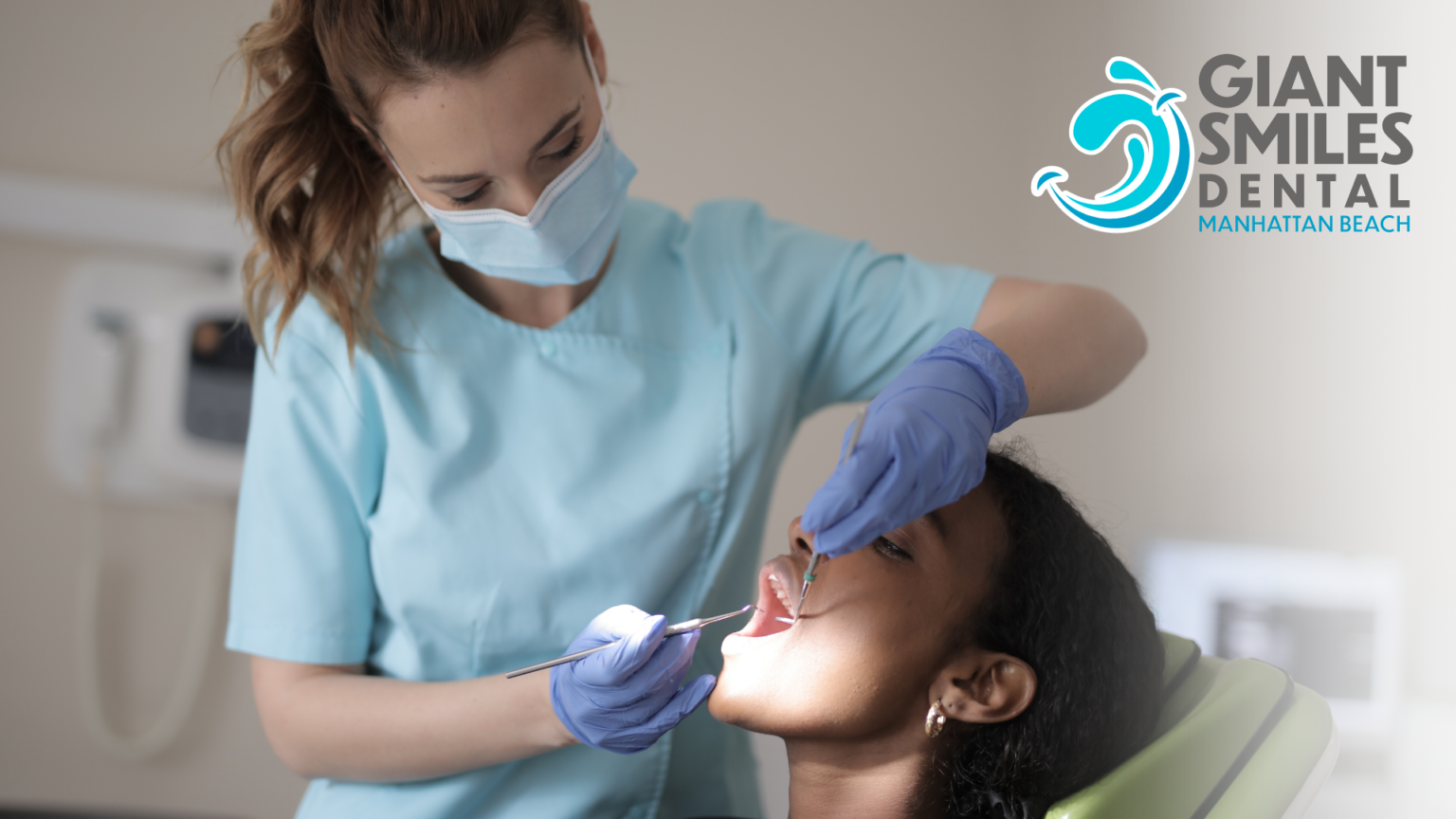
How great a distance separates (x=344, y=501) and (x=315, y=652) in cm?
18

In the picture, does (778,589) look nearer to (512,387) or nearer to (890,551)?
(890,551)

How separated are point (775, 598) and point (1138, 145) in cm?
64

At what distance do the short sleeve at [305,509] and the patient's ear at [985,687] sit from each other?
70 cm

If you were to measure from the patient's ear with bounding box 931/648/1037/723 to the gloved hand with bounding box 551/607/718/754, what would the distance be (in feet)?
0.83

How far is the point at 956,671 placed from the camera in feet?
3.42

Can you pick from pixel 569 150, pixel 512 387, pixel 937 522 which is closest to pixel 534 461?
pixel 512 387

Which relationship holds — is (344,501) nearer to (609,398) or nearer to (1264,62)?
(609,398)

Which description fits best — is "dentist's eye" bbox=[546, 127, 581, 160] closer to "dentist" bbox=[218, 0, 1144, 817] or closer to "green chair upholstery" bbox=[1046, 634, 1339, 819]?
"dentist" bbox=[218, 0, 1144, 817]

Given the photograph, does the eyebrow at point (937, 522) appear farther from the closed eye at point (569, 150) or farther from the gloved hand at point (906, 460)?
the closed eye at point (569, 150)

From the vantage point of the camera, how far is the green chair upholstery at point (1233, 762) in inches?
35.3

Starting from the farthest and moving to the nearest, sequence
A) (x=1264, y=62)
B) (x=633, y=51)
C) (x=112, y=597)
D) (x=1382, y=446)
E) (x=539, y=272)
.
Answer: (x=112, y=597)
(x=633, y=51)
(x=539, y=272)
(x=1264, y=62)
(x=1382, y=446)

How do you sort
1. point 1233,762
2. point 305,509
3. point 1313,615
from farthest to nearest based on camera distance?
point 305,509 < point 1233,762 < point 1313,615

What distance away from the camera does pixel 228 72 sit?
177 centimetres

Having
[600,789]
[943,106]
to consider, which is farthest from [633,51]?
[600,789]
